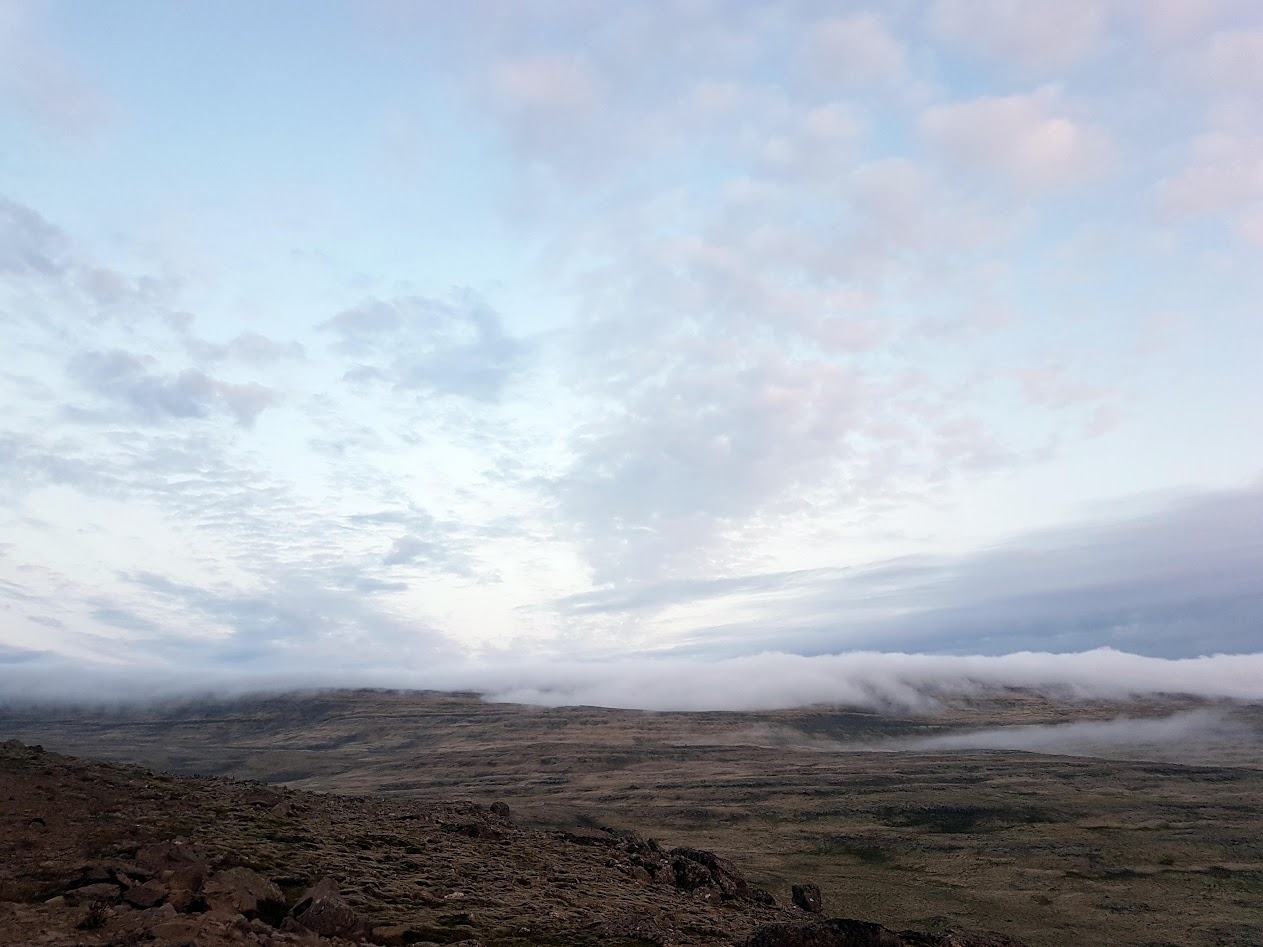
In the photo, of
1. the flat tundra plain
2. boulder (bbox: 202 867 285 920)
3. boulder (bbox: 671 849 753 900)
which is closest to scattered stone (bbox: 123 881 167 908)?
boulder (bbox: 202 867 285 920)

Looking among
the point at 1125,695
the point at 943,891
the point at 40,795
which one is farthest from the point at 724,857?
the point at 1125,695

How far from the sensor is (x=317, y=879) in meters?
17.3

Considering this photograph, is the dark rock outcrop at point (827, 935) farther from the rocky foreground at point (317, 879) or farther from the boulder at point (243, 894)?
the boulder at point (243, 894)

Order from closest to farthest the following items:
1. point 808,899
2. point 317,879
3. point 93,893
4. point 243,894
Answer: point 93,893
point 243,894
point 317,879
point 808,899

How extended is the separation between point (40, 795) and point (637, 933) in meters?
14.6

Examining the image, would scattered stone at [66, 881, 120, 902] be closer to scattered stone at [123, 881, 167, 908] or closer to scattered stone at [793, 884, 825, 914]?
scattered stone at [123, 881, 167, 908]

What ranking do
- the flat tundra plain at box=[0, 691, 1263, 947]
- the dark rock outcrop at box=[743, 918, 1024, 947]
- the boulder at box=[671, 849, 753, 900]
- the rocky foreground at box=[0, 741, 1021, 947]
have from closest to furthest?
A: the rocky foreground at box=[0, 741, 1021, 947] → the dark rock outcrop at box=[743, 918, 1024, 947] → the boulder at box=[671, 849, 753, 900] → the flat tundra plain at box=[0, 691, 1263, 947]

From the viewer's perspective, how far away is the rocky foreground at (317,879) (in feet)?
43.6

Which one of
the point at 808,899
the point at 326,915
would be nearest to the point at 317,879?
the point at 326,915

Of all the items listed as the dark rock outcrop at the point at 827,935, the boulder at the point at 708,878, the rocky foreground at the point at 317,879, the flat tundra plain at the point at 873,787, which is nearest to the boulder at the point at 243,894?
the rocky foreground at the point at 317,879

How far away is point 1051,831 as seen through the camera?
49.7 meters

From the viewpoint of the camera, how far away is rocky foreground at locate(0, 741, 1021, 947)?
1329 cm

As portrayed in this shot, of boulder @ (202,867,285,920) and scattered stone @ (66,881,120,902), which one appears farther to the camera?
boulder @ (202,867,285,920)

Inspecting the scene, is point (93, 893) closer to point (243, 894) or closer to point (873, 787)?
point (243, 894)
